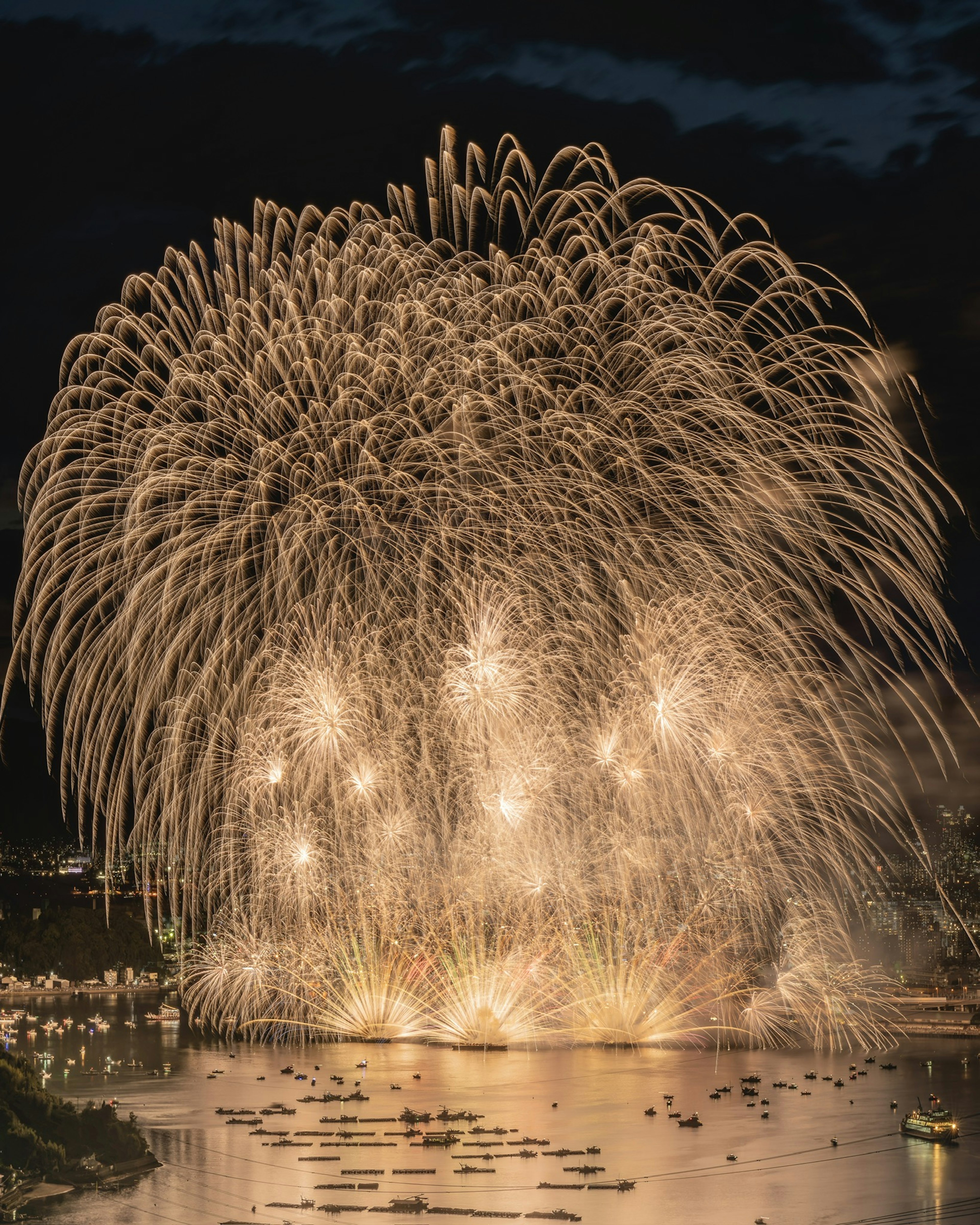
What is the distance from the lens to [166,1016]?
109 m

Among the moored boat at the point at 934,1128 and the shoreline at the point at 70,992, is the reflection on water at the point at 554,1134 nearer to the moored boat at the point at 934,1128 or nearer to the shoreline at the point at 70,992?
the moored boat at the point at 934,1128

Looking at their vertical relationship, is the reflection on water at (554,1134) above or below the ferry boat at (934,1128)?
above

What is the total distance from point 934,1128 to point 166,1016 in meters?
65.7

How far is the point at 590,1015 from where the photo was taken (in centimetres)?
6975

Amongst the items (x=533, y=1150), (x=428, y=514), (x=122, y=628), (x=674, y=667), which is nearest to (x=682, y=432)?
(x=428, y=514)

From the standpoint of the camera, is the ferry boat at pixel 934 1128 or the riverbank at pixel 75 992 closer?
the ferry boat at pixel 934 1128

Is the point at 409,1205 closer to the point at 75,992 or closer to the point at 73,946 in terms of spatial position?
the point at 73,946

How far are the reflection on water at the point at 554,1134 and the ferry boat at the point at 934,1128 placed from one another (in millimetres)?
968

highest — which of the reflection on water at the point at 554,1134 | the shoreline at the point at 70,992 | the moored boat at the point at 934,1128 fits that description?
the shoreline at the point at 70,992

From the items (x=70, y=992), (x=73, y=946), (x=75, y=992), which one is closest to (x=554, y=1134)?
(x=73, y=946)

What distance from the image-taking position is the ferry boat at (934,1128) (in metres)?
59.9

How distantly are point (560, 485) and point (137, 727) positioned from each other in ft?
41.3

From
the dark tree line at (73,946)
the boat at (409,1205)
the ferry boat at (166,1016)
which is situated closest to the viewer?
the boat at (409,1205)

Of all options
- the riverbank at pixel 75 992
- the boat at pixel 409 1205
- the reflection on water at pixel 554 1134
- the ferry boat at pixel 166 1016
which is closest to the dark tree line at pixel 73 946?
the riverbank at pixel 75 992
